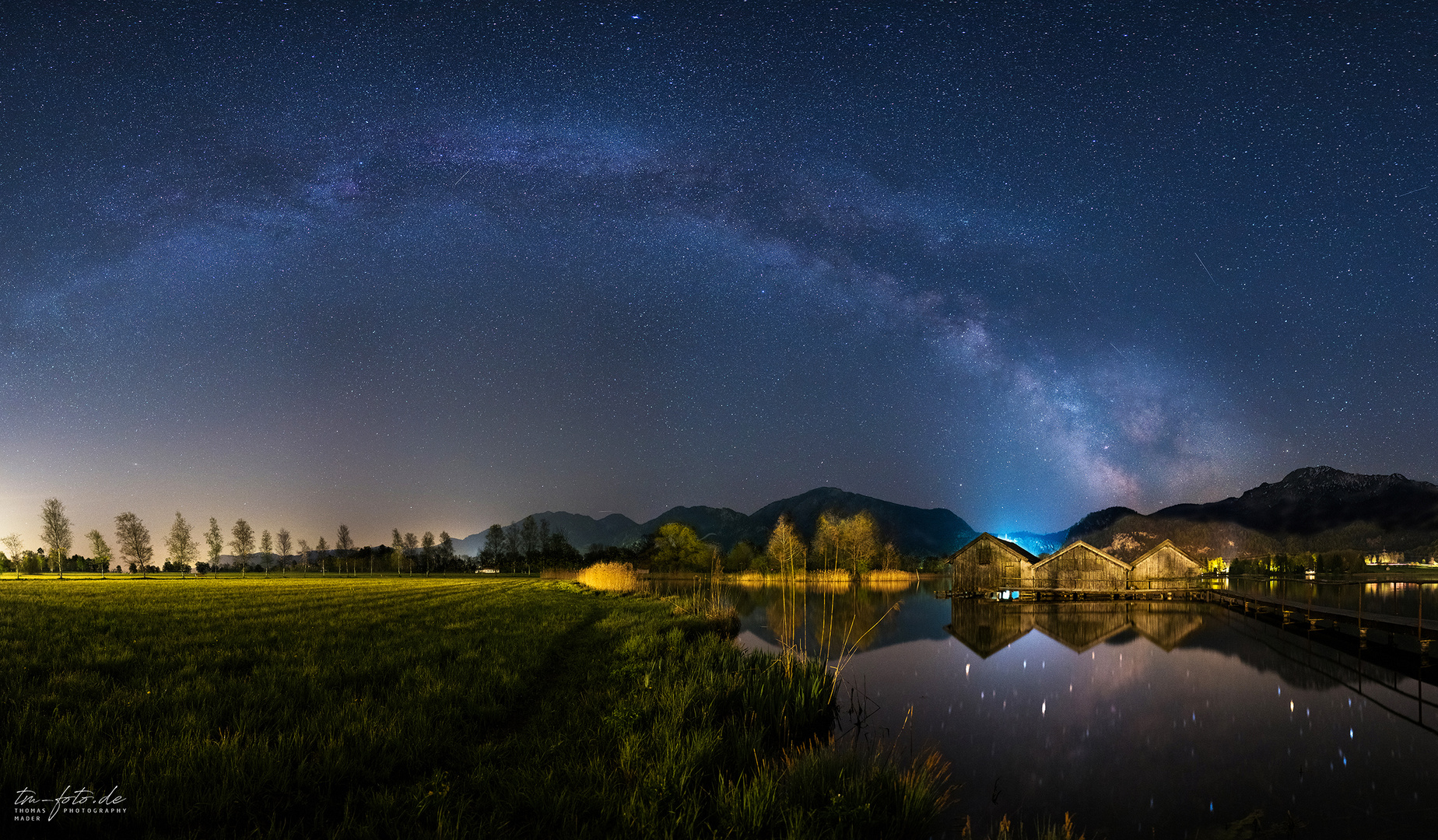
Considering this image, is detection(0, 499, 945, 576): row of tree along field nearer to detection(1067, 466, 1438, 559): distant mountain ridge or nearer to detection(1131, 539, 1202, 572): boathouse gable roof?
detection(1131, 539, 1202, 572): boathouse gable roof

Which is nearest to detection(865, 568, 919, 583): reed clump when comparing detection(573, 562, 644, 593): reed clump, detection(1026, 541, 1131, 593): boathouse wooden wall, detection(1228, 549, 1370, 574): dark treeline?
detection(1026, 541, 1131, 593): boathouse wooden wall

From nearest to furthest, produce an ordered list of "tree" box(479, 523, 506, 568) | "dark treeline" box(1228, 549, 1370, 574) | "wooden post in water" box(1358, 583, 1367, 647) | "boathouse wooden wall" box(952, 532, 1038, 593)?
"wooden post in water" box(1358, 583, 1367, 647) < "boathouse wooden wall" box(952, 532, 1038, 593) < "dark treeline" box(1228, 549, 1370, 574) < "tree" box(479, 523, 506, 568)

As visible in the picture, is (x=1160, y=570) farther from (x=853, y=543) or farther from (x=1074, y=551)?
(x=853, y=543)

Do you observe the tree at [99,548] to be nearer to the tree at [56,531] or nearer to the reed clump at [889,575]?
the tree at [56,531]

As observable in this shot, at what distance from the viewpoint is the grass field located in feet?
19.7

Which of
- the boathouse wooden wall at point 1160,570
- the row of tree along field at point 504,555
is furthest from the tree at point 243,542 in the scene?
the boathouse wooden wall at point 1160,570

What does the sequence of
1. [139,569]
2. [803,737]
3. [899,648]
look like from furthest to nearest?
[139,569] < [899,648] < [803,737]

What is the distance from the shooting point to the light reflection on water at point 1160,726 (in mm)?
9680

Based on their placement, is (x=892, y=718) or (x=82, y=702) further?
(x=892, y=718)

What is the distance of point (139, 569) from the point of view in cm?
11569

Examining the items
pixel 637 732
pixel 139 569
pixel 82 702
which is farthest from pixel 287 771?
pixel 139 569

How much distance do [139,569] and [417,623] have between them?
5266 inches

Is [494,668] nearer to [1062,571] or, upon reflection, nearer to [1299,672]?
[1299,672]

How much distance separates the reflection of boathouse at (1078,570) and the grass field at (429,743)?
4385cm
